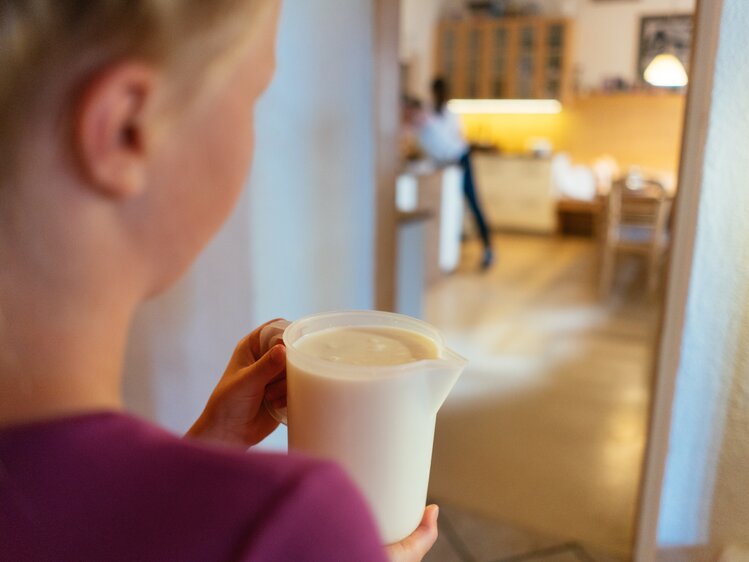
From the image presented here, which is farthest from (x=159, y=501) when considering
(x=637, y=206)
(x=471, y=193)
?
(x=471, y=193)

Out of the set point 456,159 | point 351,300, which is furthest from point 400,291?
point 456,159

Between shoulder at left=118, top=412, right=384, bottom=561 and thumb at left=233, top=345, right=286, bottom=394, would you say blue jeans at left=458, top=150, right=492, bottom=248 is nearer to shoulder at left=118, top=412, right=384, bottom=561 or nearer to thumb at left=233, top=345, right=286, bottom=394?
thumb at left=233, top=345, right=286, bottom=394

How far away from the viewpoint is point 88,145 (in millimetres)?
334

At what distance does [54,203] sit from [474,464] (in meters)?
2.19

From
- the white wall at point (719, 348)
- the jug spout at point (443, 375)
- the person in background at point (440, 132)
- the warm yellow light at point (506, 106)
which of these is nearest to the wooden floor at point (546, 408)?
the white wall at point (719, 348)

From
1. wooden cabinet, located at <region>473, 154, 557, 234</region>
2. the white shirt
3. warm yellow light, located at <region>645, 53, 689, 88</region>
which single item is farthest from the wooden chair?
wooden cabinet, located at <region>473, 154, 557, 234</region>

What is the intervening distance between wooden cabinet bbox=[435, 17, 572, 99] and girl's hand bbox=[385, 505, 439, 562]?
700cm

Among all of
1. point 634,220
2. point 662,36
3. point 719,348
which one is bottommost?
point 634,220

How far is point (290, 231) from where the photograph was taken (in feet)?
5.72

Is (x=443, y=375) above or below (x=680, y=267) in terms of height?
above

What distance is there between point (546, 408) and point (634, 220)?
223 cm

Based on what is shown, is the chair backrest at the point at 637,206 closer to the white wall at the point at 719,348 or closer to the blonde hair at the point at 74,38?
the white wall at the point at 719,348

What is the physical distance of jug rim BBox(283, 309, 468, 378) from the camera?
49cm

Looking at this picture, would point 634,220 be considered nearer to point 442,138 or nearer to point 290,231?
point 442,138
